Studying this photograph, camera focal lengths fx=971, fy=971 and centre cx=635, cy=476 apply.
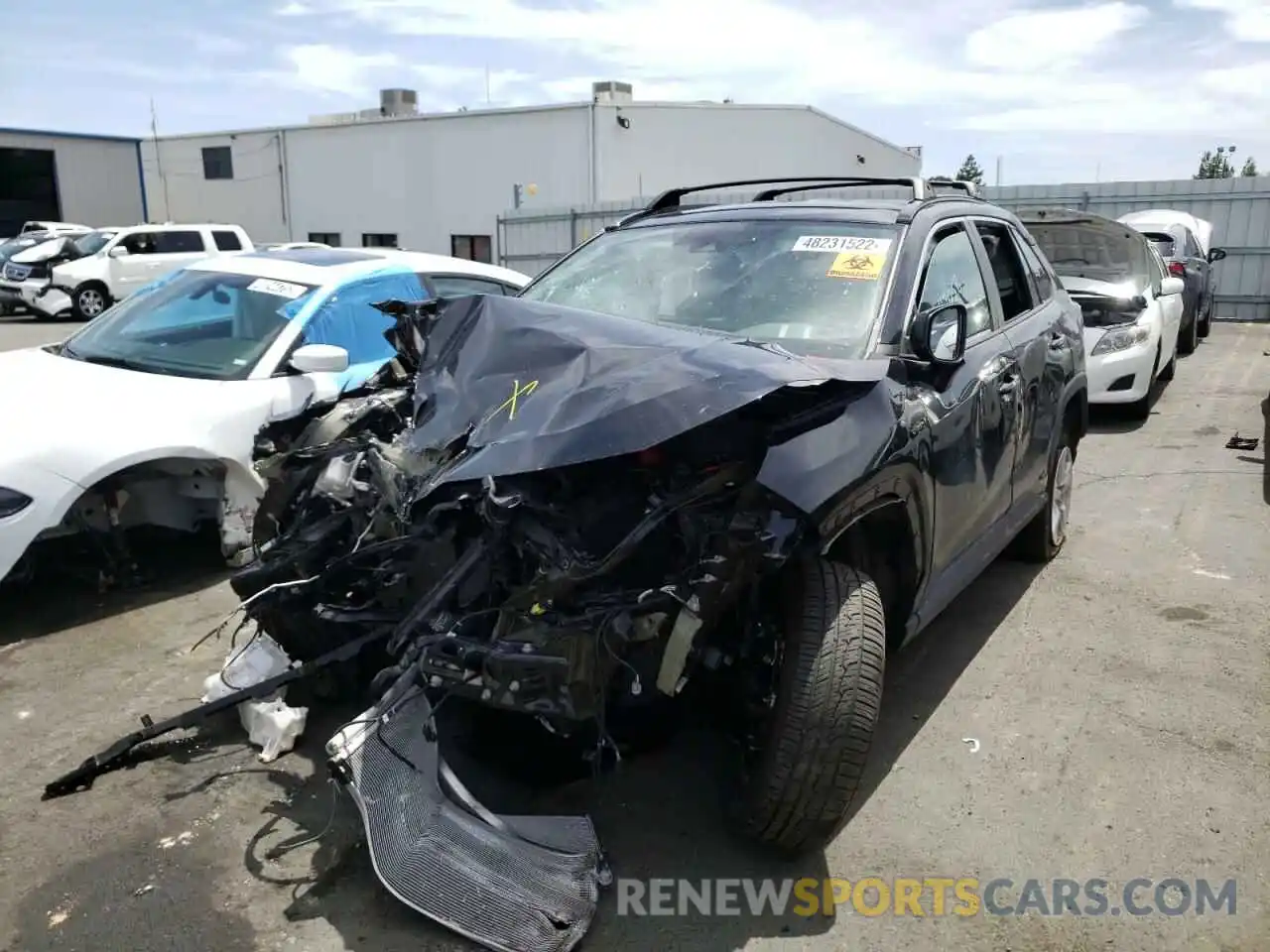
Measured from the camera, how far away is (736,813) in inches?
113

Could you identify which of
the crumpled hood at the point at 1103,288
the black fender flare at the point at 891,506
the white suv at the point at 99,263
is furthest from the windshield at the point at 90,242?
the black fender flare at the point at 891,506

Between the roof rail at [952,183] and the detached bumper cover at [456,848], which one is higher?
the roof rail at [952,183]

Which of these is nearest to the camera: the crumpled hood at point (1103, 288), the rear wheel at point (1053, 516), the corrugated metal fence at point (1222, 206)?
the rear wheel at point (1053, 516)

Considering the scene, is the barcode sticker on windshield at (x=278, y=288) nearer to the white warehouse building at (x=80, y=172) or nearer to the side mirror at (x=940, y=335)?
the side mirror at (x=940, y=335)

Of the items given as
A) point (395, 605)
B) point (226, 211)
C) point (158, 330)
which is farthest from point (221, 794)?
point (226, 211)

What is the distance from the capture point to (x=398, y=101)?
32.3m

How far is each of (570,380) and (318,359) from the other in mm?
2225

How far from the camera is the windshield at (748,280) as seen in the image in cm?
351

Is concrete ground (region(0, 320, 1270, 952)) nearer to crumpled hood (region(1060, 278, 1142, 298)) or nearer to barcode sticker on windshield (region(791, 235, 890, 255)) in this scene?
barcode sticker on windshield (region(791, 235, 890, 255))

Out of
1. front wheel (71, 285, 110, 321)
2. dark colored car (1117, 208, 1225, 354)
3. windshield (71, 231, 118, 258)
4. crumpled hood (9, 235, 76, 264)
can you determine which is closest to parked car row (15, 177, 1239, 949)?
dark colored car (1117, 208, 1225, 354)

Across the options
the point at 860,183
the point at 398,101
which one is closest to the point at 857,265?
the point at 860,183

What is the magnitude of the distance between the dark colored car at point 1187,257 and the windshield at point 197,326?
10.6 m

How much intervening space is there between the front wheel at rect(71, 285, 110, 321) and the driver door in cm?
2014

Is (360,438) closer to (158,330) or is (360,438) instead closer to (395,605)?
(395,605)
